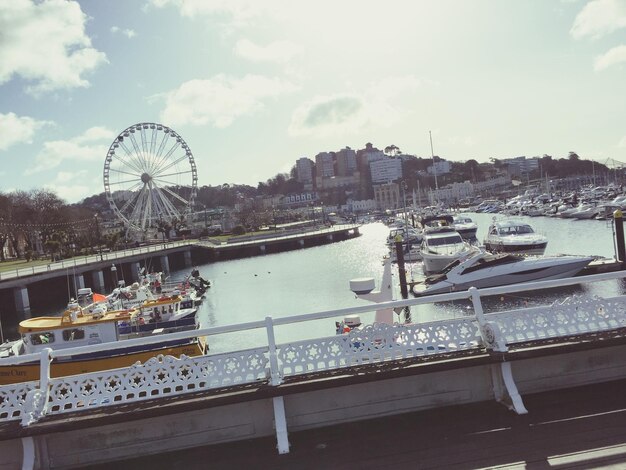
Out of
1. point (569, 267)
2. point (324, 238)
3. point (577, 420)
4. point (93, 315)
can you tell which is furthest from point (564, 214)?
point (577, 420)

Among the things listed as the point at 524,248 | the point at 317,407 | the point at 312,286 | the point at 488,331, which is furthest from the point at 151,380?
the point at 312,286

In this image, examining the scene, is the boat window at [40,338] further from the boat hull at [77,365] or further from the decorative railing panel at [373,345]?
the decorative railing panel at [373,345]

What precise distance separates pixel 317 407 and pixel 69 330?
12.7m

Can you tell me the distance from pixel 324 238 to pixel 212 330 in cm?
7507

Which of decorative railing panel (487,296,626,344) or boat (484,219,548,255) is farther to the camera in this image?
boat (484,219,548,255)

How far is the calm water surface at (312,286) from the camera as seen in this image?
22.6 m

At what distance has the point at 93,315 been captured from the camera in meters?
16.1

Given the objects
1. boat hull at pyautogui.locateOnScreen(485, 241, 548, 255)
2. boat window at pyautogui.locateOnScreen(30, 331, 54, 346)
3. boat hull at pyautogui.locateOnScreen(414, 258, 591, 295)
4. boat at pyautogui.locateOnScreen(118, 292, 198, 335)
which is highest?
boat window at pyautogui.locateOnScreen(30, 331, 54, 346)

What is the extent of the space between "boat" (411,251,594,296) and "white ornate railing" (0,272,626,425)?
19.2 metres

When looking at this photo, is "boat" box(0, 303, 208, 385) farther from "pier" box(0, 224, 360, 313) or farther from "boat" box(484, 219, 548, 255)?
"boat" box(484, 219, 548, 255)

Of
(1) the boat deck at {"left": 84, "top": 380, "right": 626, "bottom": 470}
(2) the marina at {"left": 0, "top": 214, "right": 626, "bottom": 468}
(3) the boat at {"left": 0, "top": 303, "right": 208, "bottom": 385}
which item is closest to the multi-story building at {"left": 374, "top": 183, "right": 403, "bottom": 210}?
(3) the boat at {"left": 0, "top": 303, "right": 208, "bottom": 385}

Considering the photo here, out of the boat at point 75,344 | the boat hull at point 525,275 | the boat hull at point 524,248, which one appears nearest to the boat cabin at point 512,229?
the boat hull at point 524,248

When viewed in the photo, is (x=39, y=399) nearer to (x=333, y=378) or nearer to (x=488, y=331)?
(x=333, y=378)

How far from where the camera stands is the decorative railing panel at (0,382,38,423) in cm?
505
